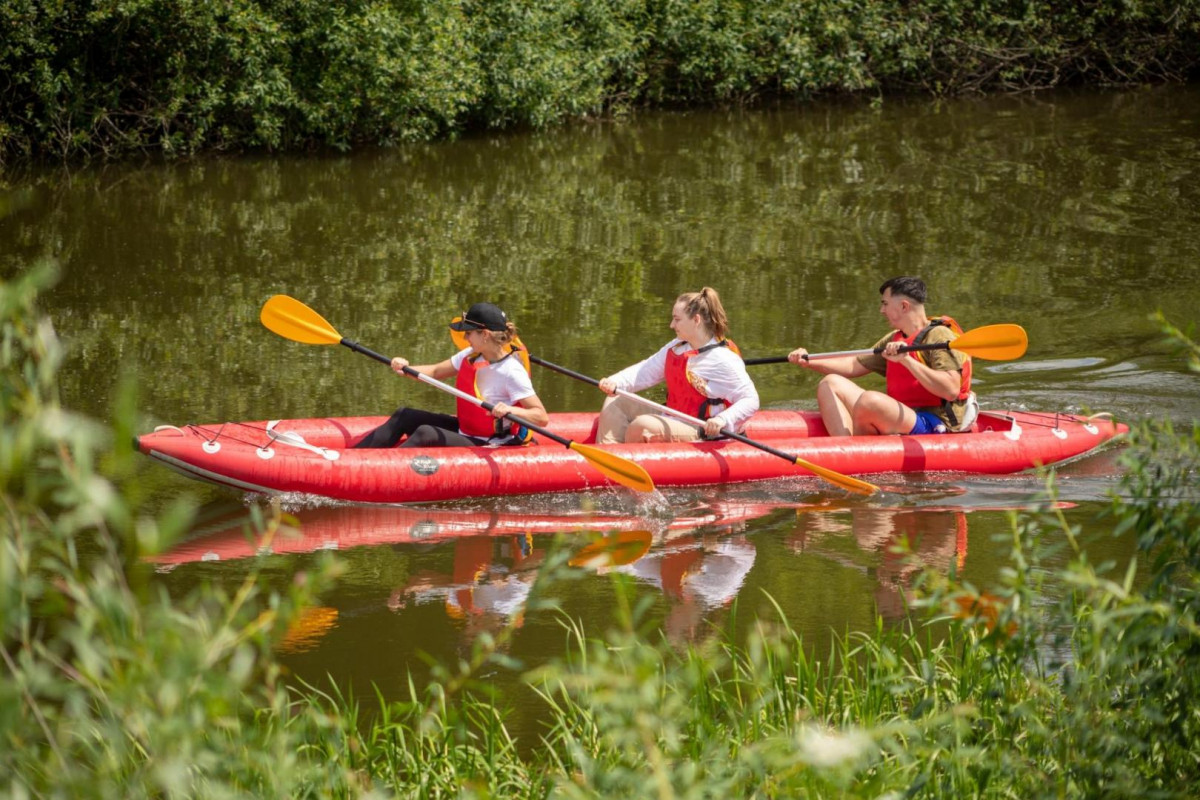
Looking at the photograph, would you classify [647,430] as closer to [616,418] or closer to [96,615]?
[616,418]

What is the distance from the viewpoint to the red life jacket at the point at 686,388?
6.87 meters

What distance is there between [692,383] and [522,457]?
951 mm

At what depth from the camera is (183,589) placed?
18.1 ft

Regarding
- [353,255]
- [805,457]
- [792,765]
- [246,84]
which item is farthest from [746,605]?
[246,84]

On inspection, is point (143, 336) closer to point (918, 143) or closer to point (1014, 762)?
point (1014, 762)

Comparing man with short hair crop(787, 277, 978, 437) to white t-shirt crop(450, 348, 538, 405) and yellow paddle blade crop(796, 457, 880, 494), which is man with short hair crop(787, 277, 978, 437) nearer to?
yellow paddle blade crop(796, 457, 880, 494)

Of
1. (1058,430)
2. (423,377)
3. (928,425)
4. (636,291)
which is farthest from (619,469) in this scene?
(636,291)

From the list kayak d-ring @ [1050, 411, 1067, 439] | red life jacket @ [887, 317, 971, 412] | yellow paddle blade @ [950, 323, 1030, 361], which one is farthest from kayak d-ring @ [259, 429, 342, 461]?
kayak d-ring @ [1050, 411, 1067, 439]

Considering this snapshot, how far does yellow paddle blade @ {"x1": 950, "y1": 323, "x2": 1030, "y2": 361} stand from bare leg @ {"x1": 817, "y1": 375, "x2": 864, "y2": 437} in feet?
1.96

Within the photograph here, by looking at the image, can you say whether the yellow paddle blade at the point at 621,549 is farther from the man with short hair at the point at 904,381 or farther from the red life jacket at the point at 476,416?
the man with short hair at the point at 904,381

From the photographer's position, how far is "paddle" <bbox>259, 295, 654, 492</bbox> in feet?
20.9

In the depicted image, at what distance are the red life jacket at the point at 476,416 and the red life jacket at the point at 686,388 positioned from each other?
76cm

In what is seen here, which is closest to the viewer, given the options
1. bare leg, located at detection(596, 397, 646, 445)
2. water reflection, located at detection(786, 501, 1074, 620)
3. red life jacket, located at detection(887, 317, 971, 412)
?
water reflection, located at detection(786, 501, 1074, 620)

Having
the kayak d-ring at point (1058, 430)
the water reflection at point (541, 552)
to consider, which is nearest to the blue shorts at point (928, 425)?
the water reflection at point (541, 552)
